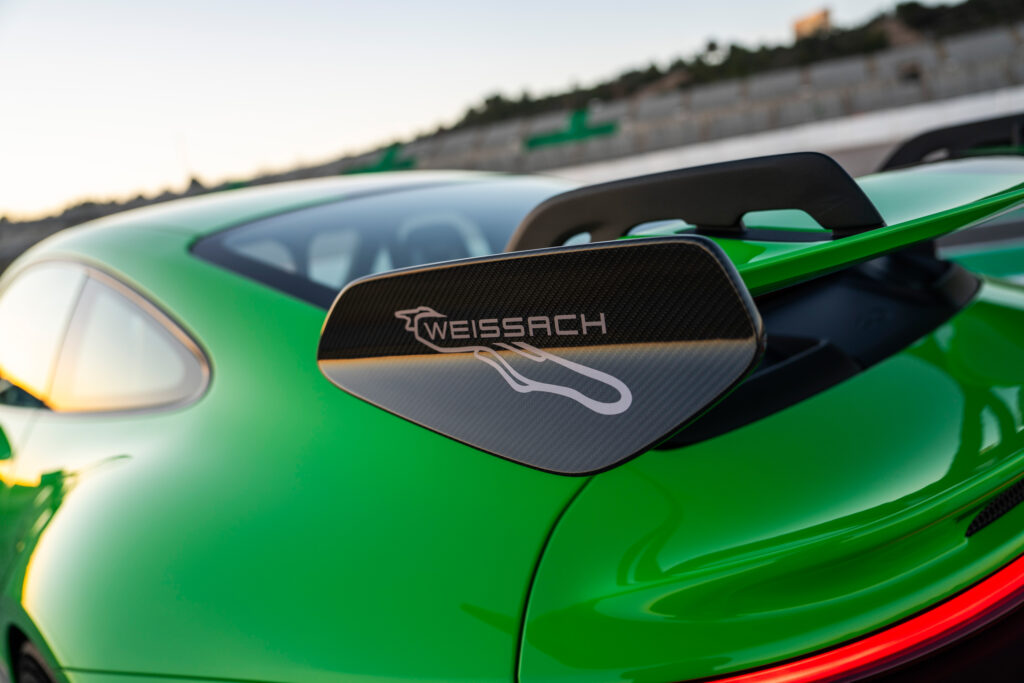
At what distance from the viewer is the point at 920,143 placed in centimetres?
242

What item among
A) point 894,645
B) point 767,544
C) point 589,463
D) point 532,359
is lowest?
point 894,645

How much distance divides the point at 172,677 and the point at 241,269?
2.40 ft

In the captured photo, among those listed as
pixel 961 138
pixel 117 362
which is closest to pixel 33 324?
pixel 117 362

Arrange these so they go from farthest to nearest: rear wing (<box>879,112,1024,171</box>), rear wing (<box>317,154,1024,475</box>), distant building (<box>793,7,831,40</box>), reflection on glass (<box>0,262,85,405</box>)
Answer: distant building (<box>793,7,831,40</box>) → rear wing (<box>879,112,1024,171</box>) → reflection on glass (<box>0,262,85,405</box>) → rear wing (<box>317,154,1024,475</box>)

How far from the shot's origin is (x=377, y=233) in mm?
1905

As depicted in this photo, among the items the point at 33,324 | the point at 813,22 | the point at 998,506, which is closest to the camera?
the point at 998,506

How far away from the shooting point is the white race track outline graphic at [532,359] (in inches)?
32.0

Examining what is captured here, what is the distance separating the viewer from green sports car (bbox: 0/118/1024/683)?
0.83m

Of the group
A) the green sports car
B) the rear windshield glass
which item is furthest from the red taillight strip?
the rear windshield glass

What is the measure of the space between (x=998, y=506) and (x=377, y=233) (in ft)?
4.51

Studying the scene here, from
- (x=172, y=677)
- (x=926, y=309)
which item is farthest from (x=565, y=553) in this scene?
(x=926, y=309)

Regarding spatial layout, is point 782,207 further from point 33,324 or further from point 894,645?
point 33,324

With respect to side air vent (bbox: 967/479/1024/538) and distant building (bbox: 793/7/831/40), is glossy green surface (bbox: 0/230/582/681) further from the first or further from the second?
distant building (bbox: 793/7/831/40)

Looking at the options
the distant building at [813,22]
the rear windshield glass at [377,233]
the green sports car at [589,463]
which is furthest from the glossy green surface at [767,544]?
the distant building at [813,22]
